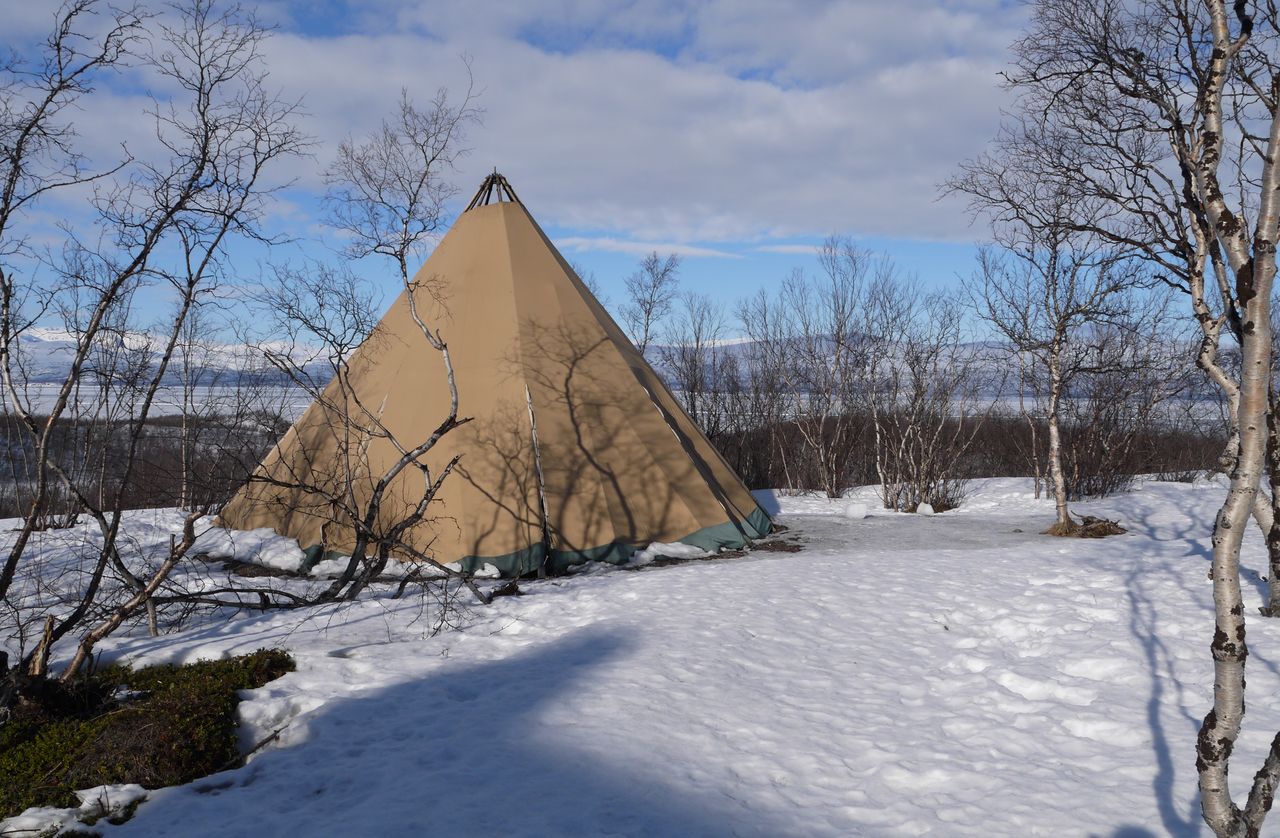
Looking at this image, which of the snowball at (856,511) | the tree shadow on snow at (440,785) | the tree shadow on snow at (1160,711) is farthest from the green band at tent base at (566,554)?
the tree shadow on snow at (1160,711)

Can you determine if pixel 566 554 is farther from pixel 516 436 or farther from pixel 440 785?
pixel 440 785

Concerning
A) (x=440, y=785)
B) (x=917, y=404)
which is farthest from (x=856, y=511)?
(x=440, y=785)

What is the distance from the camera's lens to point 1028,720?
15.4 feet

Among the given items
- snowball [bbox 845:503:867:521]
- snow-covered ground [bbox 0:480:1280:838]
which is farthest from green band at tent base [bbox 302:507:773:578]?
snowball [bbox 845:503:867:521]

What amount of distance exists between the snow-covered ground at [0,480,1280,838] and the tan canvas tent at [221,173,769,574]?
0.98m

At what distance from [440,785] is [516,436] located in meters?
5.34

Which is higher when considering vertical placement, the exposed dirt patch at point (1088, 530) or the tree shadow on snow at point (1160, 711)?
the exposed dirt patch at point (1088, 530)

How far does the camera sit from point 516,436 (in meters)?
8.81

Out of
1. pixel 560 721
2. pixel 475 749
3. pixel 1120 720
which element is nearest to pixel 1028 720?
pixel 1120 720

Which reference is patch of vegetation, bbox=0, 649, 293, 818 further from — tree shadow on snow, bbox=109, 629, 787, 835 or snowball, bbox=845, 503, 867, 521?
snowball, bbox=845, 503, 867, 521

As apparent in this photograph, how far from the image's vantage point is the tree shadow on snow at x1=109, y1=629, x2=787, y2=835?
3369mm

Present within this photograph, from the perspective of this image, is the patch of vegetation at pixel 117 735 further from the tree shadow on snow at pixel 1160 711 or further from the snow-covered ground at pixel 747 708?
the tree shadow on snow at pixel 1160 711

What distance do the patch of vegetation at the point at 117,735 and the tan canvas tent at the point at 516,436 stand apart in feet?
11.2

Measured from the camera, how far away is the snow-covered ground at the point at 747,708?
11.7 feet
